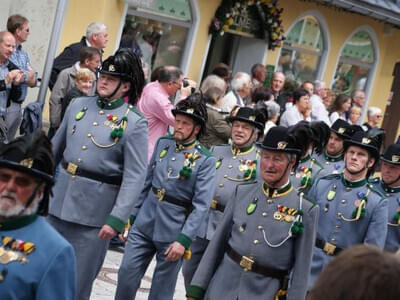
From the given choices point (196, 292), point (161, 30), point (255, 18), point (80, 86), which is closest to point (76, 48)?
point (80, 86)

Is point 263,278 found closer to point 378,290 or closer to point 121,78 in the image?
point 121,78

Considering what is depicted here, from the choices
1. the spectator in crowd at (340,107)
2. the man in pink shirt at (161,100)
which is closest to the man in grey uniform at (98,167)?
the man in pink shirt at (161,100)

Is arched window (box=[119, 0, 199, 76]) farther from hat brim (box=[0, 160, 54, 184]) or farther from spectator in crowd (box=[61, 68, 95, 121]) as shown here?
hat brim (box=[0, 160, 54, 184])

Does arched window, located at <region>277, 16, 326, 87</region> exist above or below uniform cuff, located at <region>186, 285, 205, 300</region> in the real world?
above

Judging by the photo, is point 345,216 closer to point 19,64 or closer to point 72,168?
point 72,168

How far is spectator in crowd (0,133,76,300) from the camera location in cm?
412

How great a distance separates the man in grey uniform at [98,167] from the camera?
6938 millimetres

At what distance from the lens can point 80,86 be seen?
984 cm

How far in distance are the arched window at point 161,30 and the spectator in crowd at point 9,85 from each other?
4.08m

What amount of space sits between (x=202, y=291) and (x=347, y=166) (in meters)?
2.63

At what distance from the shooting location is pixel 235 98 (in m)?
12.7

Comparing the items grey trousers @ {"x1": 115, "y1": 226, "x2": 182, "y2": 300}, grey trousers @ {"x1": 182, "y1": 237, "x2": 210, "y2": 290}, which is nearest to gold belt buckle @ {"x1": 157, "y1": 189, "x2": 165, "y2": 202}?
grey trousers @ {"x1": 115, "y1": 226, "x2": 182, "y2": 300}

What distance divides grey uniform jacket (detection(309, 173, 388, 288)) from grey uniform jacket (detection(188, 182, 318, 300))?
1.65m

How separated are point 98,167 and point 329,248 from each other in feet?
7.59
